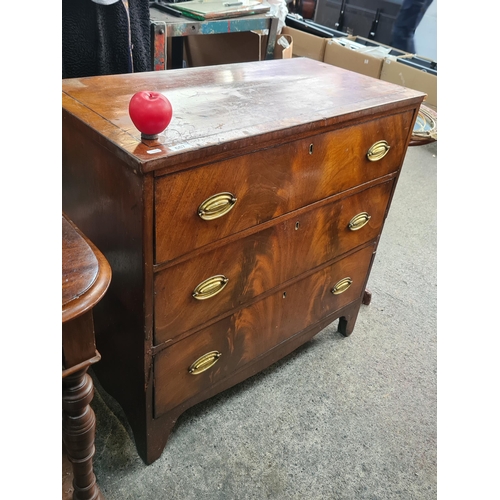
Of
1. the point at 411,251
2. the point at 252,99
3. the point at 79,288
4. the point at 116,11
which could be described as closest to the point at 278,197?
the point at 252,99

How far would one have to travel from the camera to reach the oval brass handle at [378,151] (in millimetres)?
1142

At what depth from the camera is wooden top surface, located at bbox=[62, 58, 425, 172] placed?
0.78 m

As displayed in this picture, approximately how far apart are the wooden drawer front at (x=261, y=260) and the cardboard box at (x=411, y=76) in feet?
6.03

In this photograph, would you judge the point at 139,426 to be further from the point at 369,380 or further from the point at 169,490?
the point at 369,380

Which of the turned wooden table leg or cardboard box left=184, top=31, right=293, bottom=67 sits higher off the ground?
cardboard box left=184, top=31, right=293, bottom=67

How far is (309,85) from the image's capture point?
3.76 ft

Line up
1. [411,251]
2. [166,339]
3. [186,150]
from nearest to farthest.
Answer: [186,150] < [166,339] < [411,251]

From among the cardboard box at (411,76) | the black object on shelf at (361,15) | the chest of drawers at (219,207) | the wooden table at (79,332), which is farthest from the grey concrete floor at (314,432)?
the black object on shelf at (361,15)

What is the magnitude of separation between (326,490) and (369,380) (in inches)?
16.3

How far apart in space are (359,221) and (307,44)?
254cm

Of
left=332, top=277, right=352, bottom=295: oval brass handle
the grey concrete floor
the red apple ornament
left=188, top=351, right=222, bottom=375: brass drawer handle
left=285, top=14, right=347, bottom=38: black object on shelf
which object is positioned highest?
the red apple ornament

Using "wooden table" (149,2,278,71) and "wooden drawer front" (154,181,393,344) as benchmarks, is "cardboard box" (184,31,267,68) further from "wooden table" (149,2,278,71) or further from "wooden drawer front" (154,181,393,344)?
"wooden drawer front" (154,181,393,344)

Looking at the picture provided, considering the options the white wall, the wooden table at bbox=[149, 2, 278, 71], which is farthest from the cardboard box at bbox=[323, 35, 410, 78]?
the wooden table at bbox=[149, 2, 278, 71]

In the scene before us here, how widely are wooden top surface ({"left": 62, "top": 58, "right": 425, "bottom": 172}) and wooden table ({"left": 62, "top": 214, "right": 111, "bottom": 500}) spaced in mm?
154
